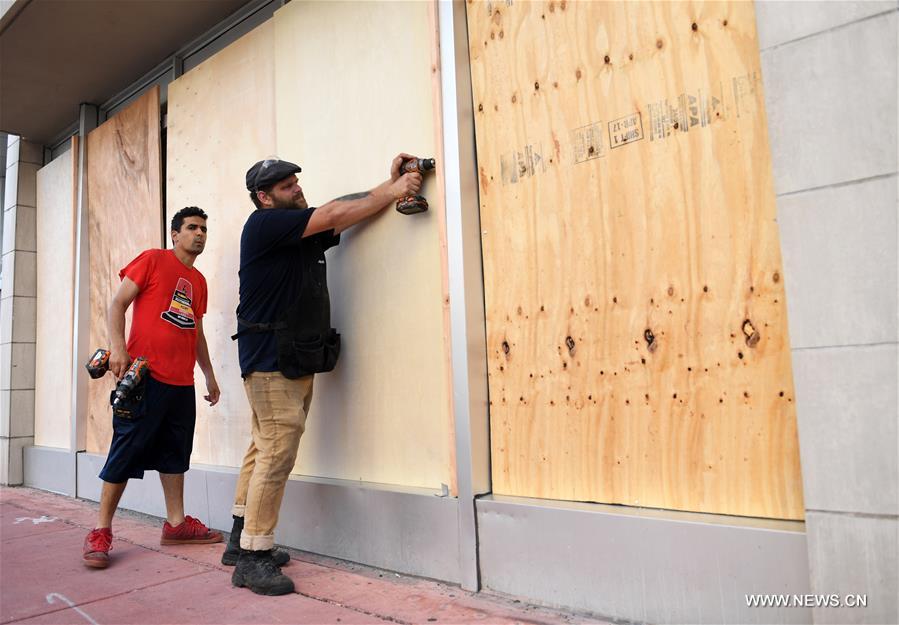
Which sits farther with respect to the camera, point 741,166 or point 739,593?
point 741,166

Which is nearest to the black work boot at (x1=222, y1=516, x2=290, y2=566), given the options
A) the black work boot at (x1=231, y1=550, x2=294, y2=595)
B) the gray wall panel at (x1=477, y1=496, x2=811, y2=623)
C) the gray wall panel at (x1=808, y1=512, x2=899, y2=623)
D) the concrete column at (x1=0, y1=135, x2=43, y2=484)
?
the black work boot at (x1=231, y1=550, x2=294, y2=595)

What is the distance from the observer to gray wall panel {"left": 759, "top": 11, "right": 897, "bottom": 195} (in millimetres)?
1895

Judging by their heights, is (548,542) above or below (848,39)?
below

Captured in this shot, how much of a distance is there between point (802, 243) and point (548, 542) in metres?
1.47

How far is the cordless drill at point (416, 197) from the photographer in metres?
3.25

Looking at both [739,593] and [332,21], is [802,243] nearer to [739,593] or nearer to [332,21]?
[739,593]

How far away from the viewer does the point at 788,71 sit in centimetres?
206

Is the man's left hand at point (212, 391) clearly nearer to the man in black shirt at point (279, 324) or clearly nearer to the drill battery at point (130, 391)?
the drill battery at point (130, 391)

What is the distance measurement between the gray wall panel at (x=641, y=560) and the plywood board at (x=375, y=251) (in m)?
0.48

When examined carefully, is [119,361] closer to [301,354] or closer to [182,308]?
[182,308]

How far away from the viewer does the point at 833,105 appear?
1.98m

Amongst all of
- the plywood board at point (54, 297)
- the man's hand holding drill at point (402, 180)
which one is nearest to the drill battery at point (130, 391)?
the man's hand holding drill at point (402, 180)

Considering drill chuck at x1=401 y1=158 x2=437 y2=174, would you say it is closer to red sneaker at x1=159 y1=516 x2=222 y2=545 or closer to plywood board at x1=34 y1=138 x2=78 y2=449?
red sneaker at x1=159 y1=516 x2=222 y2=545

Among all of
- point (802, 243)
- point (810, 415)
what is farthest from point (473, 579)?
→ point (802, 243)
